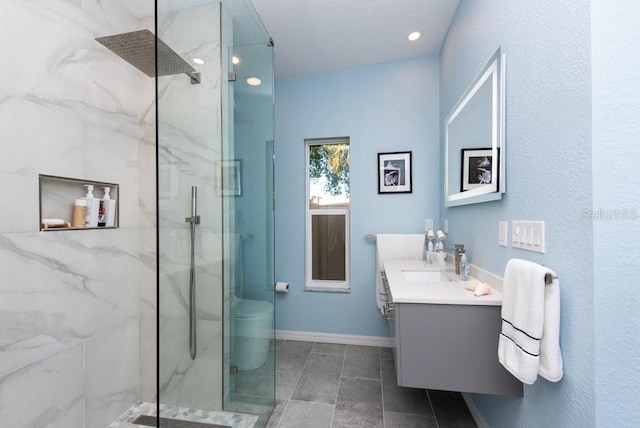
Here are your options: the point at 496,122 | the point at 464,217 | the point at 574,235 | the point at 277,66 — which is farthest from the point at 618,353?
the point at 277,66

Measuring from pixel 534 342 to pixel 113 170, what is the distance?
7.54 ft

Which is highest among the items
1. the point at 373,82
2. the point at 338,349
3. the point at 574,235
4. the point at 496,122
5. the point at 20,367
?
the point at 373,82

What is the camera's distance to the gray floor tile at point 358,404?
1593 millimetres

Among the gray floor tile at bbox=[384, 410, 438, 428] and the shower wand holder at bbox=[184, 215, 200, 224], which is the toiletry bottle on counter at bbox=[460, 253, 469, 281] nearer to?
the gray floor tile at bbox=[384, 410, 438, 428]

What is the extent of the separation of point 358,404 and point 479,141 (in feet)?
5.92

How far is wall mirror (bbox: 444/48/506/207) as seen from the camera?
129 cm

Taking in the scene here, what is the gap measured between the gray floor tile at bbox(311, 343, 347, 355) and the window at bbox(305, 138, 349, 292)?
0.54 metres

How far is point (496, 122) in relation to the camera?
4.33 ft

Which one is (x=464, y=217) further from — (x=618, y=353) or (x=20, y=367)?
(x=20, y=367)

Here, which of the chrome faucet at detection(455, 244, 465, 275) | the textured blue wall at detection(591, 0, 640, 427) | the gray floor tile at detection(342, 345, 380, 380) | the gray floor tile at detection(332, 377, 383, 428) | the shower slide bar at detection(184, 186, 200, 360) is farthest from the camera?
the gray floor tile at detection(342, 345, 380, 380)

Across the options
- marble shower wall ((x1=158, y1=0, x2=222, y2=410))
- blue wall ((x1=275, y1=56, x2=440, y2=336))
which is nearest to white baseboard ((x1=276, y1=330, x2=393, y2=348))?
blue wall ((x1=275, y1=56, x2=440, y2=336))

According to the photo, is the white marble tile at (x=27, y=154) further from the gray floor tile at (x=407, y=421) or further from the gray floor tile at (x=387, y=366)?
the gray floor tile at (x=387, y=366)

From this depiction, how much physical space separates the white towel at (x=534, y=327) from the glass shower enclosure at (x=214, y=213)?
1.28m

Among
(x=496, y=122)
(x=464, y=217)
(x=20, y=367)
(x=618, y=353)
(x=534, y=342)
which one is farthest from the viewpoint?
(x=464, y=217)
